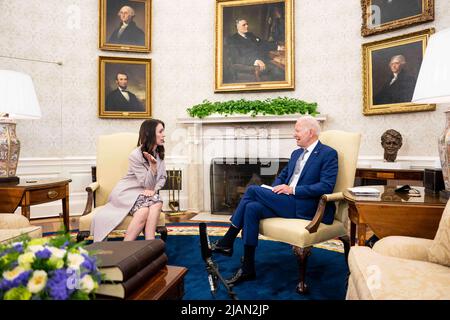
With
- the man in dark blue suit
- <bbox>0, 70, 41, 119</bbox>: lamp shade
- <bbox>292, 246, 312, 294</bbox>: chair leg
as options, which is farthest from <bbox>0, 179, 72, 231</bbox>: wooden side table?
<bbox>292, 246, 312, 294</bbox>: chair leg

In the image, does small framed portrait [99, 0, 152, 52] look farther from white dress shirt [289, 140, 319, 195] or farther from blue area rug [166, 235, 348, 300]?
white dress shirt [289, 140, 319, 195]

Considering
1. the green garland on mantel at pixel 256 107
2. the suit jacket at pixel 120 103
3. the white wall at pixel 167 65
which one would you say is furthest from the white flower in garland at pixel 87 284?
the suit jacket at pixel 120 103

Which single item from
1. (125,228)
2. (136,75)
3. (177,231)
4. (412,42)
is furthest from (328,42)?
(125,228)

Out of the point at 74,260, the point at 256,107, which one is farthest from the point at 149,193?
the point at 256,107

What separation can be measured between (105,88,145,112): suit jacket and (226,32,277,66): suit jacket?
6.11ft

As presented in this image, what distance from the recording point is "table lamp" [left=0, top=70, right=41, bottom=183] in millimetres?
3254

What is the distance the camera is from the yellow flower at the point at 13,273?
94cm

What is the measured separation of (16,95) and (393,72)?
16.0 ft

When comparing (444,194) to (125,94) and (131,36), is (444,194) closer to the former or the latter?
(125,94)

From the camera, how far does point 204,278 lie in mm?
2916

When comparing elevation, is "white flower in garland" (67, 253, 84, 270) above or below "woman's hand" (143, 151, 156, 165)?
below

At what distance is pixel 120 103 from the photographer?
6016mm

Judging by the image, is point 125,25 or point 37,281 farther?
point 125,25
